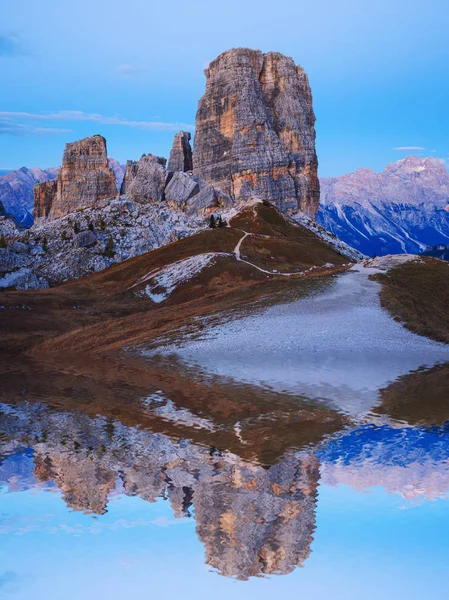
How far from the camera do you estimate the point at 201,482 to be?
20.3 meters

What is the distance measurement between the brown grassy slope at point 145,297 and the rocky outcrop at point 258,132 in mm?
29623

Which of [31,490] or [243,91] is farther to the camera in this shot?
[243,91]

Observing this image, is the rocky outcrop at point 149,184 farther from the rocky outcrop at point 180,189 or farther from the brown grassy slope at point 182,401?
the brown grassy slope at point 182,401

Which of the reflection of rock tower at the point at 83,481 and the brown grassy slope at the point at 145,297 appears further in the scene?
the brown grassy slope at the point at 145,297

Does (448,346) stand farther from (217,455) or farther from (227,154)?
(227,154)

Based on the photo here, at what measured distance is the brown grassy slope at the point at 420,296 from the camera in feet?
177

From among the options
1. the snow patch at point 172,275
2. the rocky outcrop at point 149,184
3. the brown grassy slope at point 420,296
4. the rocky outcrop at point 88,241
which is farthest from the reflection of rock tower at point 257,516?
the rocky outcrop at point 149,184

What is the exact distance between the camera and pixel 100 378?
41.4 metres

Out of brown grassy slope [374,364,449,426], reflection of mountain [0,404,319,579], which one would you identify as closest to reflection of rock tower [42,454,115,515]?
reflection of mountain [0,404,319,579]

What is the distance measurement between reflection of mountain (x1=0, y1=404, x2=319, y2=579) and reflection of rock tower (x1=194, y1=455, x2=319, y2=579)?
1.1 inches

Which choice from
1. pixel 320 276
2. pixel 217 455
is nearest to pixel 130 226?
pixel 320 276

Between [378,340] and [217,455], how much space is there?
91.7ft

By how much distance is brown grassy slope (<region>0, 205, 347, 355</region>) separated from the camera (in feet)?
196

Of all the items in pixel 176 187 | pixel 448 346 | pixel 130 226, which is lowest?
pixel 448 346
